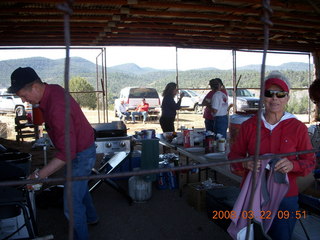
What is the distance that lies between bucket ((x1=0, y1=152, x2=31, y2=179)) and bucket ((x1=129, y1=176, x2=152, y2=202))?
1.41 m

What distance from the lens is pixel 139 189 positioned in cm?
432

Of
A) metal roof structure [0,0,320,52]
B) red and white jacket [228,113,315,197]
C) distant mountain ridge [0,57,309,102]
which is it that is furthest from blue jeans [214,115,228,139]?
distant mountain ridge [0,57,309,102]

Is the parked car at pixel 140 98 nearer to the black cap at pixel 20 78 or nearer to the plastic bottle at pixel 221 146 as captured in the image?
the plastic bottle at pixel 221 146

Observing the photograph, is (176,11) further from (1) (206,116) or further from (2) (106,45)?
(2) (106,45)

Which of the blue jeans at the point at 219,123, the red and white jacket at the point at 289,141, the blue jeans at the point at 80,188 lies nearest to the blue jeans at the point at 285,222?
the red and white jacket at the point at 289,141

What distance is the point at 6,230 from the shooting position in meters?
2.93

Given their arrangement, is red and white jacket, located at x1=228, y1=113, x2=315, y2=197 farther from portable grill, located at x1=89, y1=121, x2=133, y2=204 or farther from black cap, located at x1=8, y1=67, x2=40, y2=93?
portable grill, located at x1=89, y1=121, x2=133, y2=204

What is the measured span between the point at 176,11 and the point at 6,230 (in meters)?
4.58

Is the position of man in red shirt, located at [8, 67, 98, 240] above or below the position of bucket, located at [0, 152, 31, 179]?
above

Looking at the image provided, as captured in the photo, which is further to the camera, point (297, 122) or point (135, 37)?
point (135, 37)

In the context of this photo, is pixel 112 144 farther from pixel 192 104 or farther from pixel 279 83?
pixel 192 104

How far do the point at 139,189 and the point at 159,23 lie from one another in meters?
4.00

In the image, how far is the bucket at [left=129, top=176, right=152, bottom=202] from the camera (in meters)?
4.31

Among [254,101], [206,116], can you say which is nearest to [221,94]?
[206,116]
